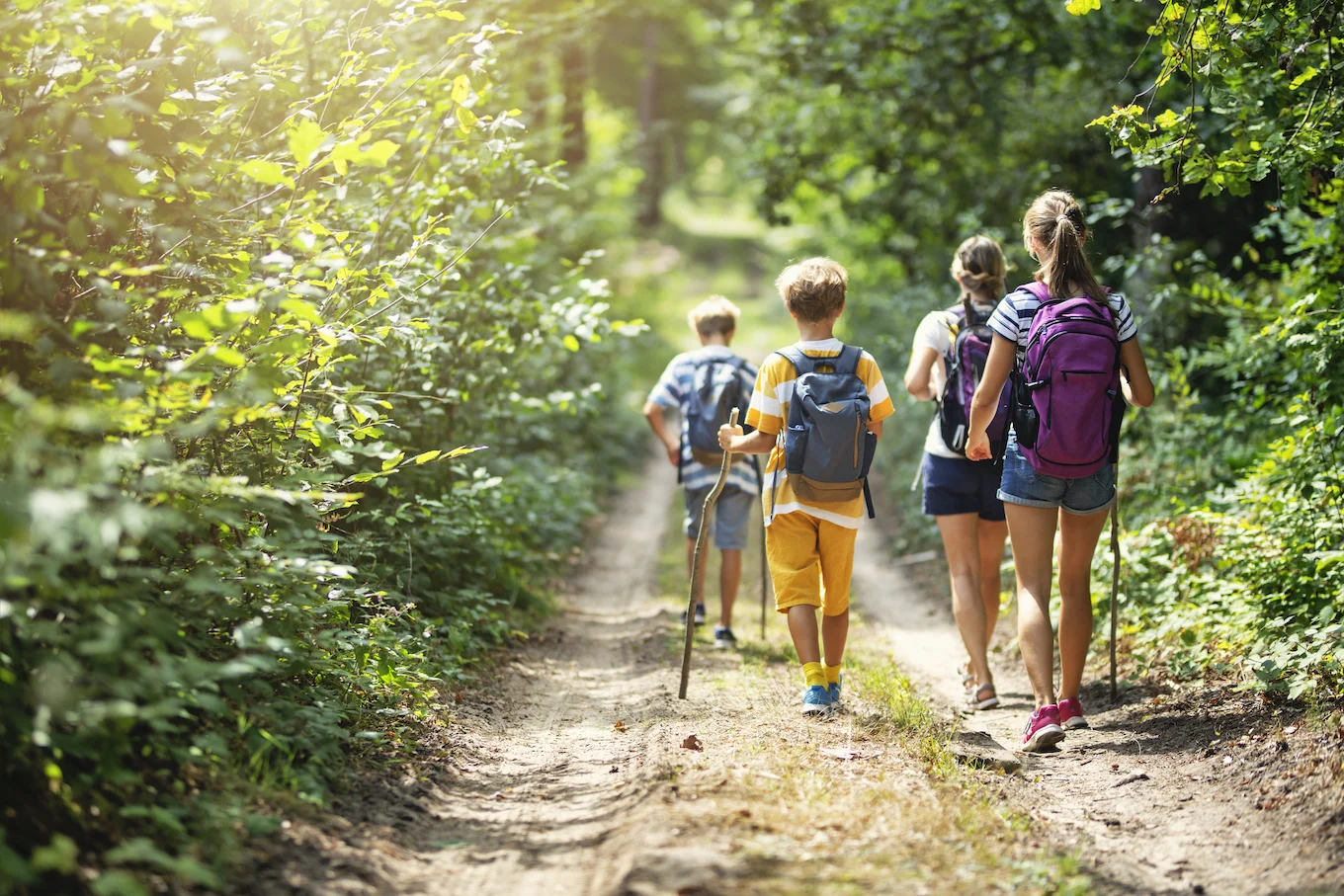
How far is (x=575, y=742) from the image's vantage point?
17.2ft

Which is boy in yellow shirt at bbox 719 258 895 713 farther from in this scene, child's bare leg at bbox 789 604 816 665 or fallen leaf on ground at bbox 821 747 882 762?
fallen leaf on ground at bbox 821 747 882 762

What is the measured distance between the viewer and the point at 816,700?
211 inches

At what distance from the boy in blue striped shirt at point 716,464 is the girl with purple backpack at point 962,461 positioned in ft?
5.11

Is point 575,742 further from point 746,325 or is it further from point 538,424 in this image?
point 746,325

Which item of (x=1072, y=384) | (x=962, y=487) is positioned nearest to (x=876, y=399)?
(x=1072, y=384)

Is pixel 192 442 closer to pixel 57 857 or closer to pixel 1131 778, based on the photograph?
pixel 57 857

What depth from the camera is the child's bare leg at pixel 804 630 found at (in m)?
5.33

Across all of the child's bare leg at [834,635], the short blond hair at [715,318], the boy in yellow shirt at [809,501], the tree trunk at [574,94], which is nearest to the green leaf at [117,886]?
the boy in yellow shirt at [809,501]

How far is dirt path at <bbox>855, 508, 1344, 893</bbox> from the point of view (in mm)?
3748

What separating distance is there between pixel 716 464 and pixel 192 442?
384cm

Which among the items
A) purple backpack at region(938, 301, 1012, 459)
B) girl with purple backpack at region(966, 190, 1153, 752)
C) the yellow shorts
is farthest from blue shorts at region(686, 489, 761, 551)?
girl with purple backpack at region(966, 190, 1153, 752)

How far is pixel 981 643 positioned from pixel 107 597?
177 inches

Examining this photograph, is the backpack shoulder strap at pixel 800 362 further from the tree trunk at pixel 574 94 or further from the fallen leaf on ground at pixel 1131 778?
the tree trunk at pixel 574 94

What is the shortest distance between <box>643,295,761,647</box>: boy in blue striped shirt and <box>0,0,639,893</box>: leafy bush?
34.0 inches
